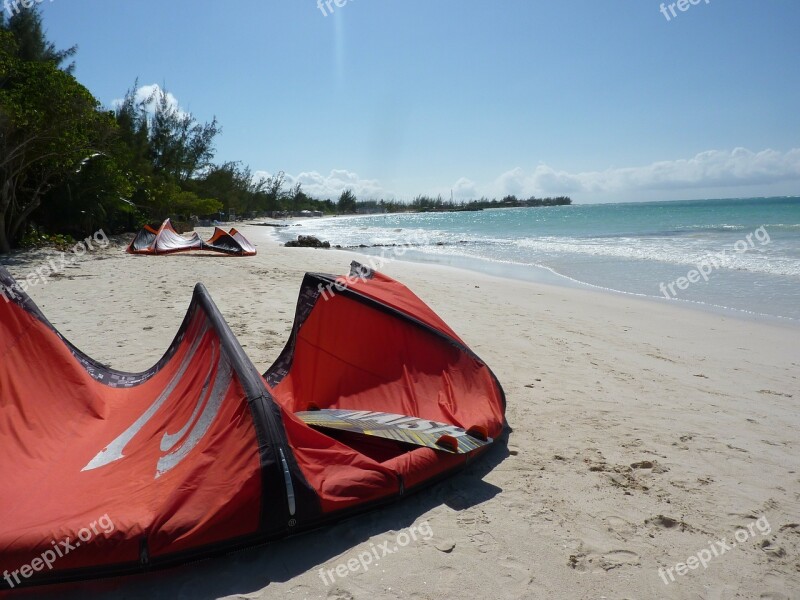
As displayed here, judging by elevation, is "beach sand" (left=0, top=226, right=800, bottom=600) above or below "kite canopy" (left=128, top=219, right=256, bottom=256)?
below

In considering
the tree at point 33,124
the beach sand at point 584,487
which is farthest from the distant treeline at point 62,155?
the beach sand at point 584,487

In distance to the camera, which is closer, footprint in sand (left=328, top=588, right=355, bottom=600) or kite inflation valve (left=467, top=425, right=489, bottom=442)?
footprint in sand (left=328, top=588, right=355, bottom=600)

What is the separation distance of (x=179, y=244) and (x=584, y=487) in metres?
17.0

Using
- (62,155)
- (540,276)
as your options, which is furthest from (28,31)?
(540,276)

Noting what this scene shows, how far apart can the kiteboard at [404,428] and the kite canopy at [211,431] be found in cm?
8

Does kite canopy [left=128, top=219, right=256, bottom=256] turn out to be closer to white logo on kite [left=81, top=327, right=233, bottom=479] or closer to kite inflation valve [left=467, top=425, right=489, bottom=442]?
white logo on kite [left=81, top=327, right=233, bottom=479]

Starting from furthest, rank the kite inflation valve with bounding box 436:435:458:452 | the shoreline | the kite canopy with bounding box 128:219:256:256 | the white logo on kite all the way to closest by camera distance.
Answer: the kite canopy with bounding box 128:219:256:256 < the shoreline < the kite inflation valve with bounding box 436:435:458:452 < the white logo on kite

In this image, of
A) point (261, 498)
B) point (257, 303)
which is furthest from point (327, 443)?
point (257, 303)

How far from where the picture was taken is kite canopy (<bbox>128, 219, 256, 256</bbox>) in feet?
55.5

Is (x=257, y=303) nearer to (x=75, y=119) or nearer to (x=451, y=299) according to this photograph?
(x=451, y=299)

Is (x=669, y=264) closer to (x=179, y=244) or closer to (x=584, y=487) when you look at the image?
(x=584, y=487)

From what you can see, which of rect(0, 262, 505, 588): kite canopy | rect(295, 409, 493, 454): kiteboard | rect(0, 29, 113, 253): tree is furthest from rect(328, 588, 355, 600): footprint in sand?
rect(0, 29, 113, 253): tree

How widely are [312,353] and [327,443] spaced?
1.61m

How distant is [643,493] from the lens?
3408mm
